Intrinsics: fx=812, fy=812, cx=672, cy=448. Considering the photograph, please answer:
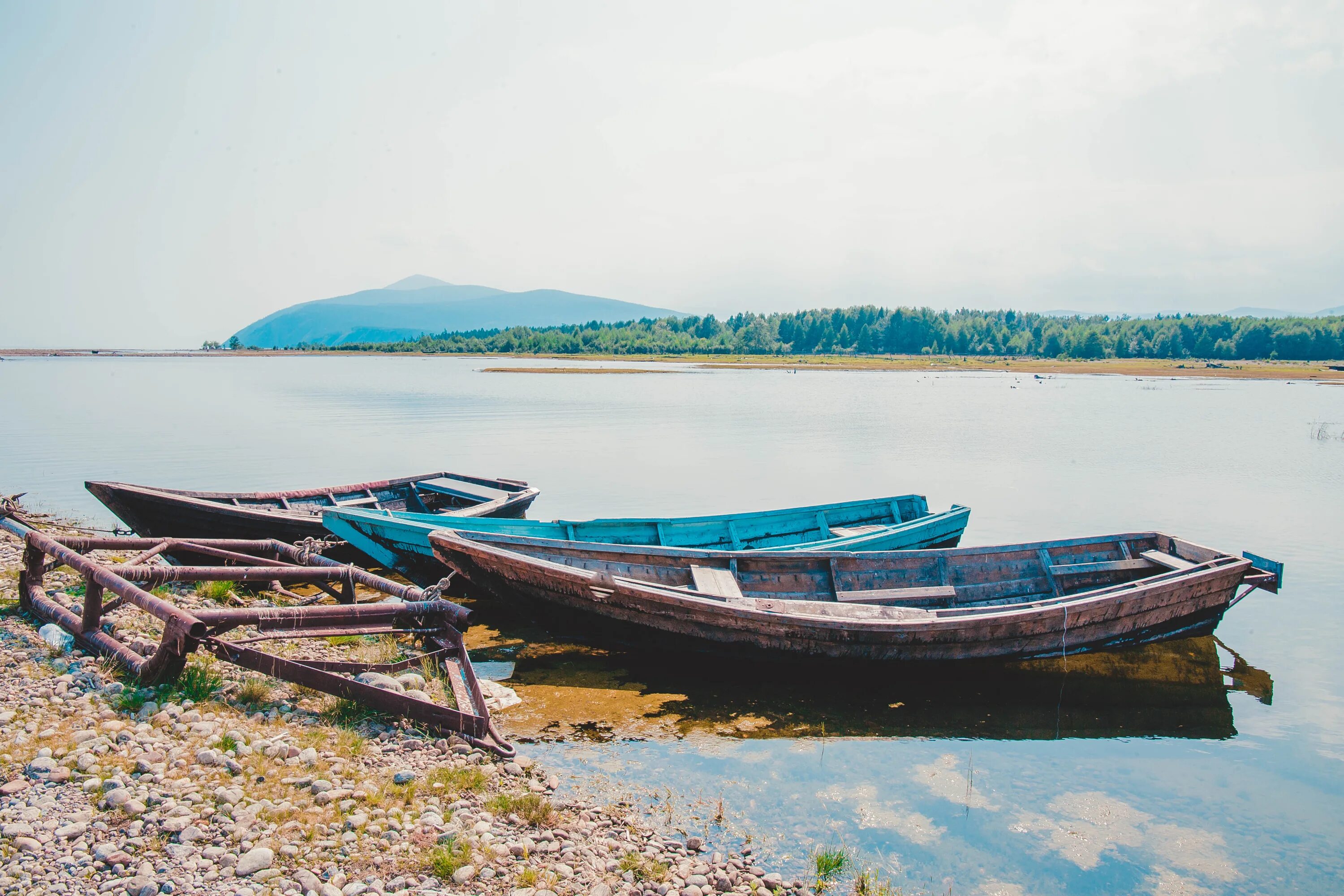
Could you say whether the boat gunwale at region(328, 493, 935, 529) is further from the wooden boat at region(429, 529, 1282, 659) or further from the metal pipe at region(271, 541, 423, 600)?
the metal pipe at region(271, 541, 423, 600)

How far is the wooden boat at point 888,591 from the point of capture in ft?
32.3

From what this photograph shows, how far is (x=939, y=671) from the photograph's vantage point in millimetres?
10547

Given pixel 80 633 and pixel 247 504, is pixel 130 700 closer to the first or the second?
pixel 80 633

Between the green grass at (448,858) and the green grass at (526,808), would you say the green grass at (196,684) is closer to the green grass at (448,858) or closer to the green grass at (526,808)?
the green grass at (526,808)

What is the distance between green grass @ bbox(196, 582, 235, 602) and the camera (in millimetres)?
11523

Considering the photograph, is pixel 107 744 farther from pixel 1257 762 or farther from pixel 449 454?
pixel 449 454

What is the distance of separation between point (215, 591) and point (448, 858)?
793 cm

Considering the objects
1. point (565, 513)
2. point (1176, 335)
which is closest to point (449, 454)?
point (565, 513)

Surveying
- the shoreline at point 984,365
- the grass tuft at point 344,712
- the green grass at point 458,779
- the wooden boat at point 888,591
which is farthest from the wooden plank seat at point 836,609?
the shoreline at point 984,365

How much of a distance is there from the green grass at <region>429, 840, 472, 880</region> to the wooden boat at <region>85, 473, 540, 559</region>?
819 centimetres

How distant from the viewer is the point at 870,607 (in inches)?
432

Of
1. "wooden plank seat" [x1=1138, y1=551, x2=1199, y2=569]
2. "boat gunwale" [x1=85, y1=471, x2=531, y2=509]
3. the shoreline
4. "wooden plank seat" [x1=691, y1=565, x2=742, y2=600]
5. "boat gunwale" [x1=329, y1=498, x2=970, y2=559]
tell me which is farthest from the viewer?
the shoreline

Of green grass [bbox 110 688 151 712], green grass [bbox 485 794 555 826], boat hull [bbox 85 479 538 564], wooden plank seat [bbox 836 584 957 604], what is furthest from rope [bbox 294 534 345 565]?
wooden plank seat [bbox 836 584 957 604]

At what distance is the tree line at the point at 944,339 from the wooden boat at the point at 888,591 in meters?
155
